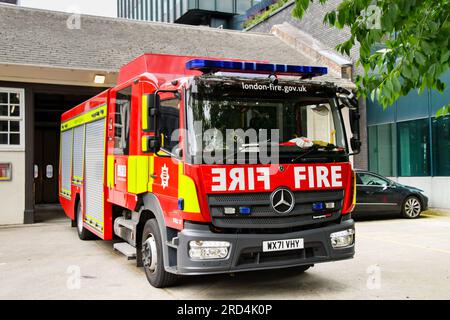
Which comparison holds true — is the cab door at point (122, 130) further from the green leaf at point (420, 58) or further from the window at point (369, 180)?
the window at point (369, 180)

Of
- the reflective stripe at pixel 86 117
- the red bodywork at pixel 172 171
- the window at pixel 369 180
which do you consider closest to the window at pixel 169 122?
the red bodywork at pixel 172 171

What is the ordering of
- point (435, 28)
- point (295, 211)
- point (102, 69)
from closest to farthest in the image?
point (435, 28), point (295, 211), point (102, 69)

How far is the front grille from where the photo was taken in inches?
207

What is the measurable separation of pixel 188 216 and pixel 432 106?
42.2 ft

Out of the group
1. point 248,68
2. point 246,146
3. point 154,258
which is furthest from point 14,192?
point 246,146

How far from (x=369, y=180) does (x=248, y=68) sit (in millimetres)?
8399

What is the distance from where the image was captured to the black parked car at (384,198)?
1297 cm

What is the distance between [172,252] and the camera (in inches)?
219

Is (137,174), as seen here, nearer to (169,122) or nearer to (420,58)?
(169,122)

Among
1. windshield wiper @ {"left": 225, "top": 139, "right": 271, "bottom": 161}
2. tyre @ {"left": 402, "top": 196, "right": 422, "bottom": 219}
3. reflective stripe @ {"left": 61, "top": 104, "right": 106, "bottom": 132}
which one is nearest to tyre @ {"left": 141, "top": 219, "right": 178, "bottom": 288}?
windshield wiper @ {"left": 225, "top": 139, "right": 271, "bottom": 161}

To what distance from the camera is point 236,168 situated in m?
5.27

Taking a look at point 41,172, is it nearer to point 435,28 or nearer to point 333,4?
point 333,4
